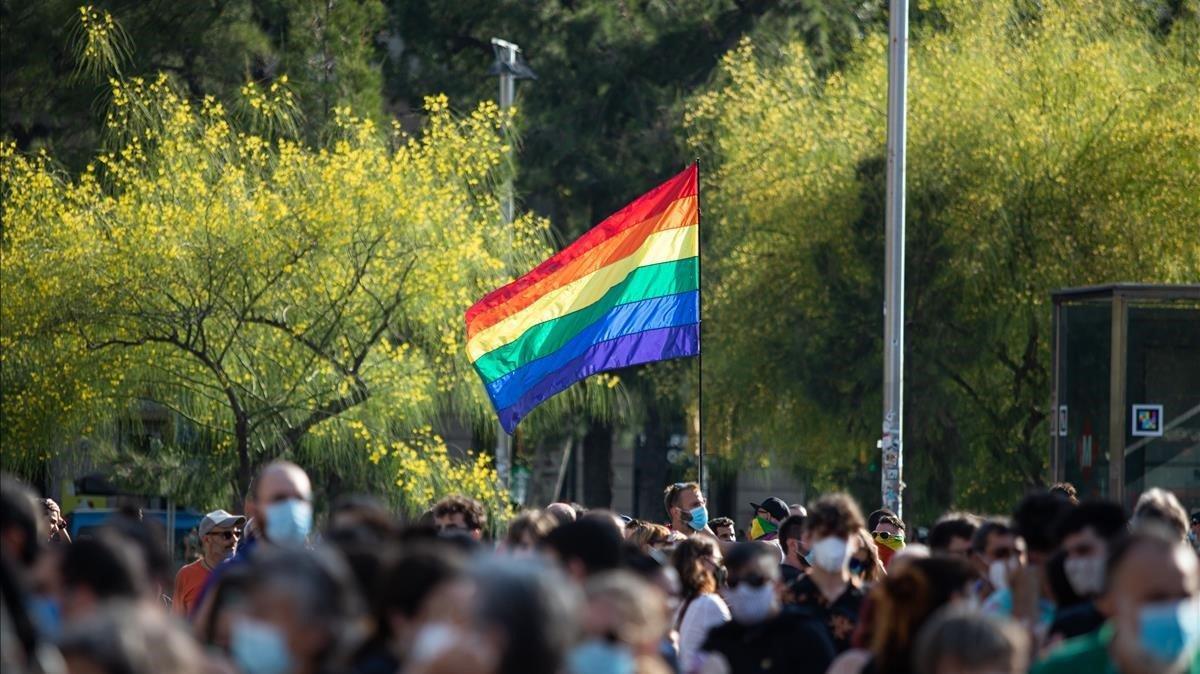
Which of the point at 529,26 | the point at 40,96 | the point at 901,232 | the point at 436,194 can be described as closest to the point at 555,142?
the point at 529,26

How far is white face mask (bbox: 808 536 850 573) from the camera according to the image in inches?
318

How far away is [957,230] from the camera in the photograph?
84.1 ft

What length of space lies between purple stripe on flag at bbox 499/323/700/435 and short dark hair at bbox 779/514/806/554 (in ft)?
10.3

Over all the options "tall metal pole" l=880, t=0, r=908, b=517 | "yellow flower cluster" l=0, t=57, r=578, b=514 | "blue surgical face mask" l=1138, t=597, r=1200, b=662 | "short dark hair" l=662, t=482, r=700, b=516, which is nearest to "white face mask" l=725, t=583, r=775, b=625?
"blue surgical face mask" l=1138, t=597, r=1200, b=662

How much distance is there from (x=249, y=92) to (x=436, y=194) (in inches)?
Answer: 129

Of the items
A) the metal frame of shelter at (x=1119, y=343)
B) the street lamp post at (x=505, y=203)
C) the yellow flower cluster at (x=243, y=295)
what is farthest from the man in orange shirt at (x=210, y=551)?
the street lamp post at (x=505, y=203)

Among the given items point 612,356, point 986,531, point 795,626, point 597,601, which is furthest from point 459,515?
point 612,356

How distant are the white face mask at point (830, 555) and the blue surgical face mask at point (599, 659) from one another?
292 cm

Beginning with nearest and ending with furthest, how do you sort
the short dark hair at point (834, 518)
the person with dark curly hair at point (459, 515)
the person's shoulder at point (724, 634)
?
1. the person's shoulder at point (724, 634)
2. the short dark hair at point (834, 518)
3. the person with dark curly hair at point (459, 515)

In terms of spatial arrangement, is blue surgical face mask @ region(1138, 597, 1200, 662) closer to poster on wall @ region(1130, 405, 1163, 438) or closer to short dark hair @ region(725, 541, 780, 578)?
short dark hair @ region(725, 541, 780, 578)

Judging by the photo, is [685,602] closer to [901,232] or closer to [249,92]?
[901,232]

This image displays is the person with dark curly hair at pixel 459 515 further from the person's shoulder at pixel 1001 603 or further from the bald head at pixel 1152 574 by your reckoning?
the bald head at pixel 1152 574

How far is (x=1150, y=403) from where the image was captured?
670 inches

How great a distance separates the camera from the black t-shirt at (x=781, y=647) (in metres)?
7.26
